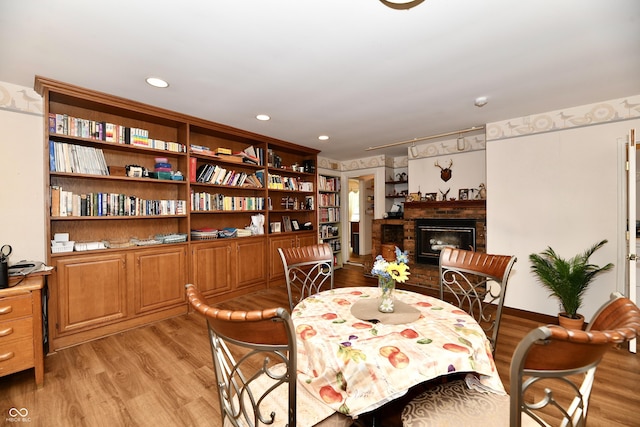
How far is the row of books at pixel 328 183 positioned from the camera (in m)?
5.57

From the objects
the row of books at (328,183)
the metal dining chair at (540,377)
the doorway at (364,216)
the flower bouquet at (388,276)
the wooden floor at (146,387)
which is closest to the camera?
the metal dining chair at (540,377)

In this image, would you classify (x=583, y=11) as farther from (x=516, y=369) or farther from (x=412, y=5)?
(x=516, y=369)

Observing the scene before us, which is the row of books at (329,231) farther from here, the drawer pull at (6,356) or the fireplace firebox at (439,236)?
the drawer pull at (6,356)

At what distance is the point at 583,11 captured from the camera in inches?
59.9

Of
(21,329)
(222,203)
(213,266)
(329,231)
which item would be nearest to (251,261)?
(213,266)

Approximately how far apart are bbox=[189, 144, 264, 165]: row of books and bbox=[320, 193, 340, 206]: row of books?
1808mm

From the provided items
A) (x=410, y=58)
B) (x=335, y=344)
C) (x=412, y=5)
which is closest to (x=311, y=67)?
(x=410, y=58)

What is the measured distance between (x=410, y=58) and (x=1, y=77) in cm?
331

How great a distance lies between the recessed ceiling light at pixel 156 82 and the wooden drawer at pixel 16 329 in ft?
6.58

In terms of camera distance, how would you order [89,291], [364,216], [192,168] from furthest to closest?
[364,216] < [192,168] < [89,291]

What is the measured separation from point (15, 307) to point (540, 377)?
292cm

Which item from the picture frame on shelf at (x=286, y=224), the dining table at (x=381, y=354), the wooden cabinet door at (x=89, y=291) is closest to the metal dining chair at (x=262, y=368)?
the dining table at (x=381, y=354)

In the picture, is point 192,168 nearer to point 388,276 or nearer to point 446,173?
point 388,276

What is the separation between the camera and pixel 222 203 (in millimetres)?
3734
